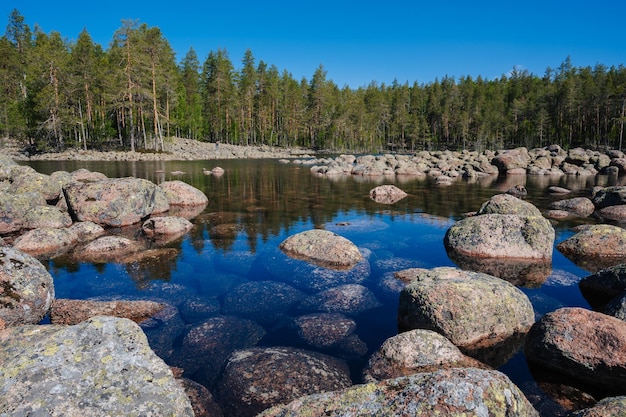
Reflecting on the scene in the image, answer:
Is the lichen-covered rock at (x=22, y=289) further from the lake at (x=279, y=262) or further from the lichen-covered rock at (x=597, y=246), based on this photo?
the lichen-covered rock at (x=597, y=246)

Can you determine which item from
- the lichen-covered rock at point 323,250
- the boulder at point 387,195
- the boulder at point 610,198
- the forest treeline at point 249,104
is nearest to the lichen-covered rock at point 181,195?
the lichen-covered rock at point 323,250

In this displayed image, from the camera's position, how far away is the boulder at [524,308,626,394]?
5637mm

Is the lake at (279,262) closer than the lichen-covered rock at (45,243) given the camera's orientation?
Yes

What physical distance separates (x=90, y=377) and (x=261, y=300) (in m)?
4.92

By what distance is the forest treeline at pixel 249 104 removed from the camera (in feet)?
201

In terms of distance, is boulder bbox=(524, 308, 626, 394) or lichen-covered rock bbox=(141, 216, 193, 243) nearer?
boulder bbox=(524, 308, 626, 394)

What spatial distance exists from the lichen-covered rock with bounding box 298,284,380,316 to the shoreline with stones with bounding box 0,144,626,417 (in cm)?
15

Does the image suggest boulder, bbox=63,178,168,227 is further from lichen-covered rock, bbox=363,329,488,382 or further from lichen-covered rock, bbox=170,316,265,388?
lichen-covered rock, bbox=363,329,488,382

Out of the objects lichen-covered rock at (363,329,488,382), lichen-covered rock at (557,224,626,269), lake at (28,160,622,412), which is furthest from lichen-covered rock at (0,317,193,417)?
lichen-covered rock at (557,224,626,269)

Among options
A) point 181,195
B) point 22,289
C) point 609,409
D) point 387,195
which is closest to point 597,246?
point 609,409

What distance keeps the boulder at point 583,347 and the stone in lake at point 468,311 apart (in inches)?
25.4

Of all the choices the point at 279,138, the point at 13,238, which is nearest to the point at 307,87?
the point at 279,138

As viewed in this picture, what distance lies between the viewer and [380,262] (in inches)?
458

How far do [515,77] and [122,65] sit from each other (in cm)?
13904
